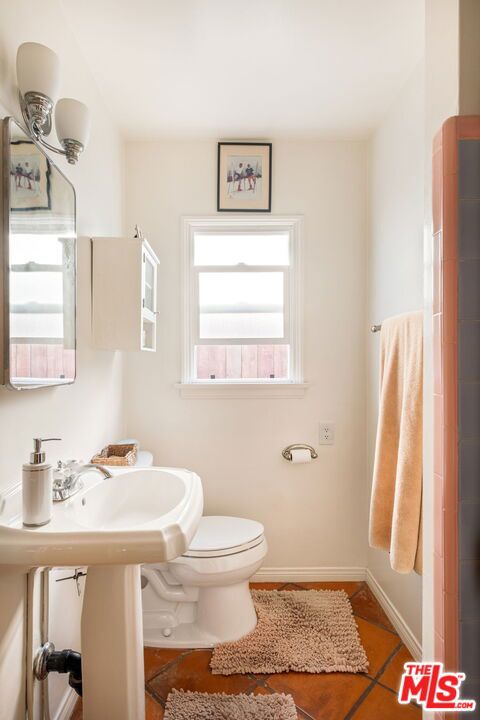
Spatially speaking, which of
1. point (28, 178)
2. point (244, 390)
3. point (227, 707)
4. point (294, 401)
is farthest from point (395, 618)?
point (28, 178)

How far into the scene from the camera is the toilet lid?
1.65m

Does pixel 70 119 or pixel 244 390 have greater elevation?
pixel 70 119

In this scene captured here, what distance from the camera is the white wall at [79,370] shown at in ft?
3.37

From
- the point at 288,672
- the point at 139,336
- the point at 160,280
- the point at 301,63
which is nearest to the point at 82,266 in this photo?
the point at 139,336

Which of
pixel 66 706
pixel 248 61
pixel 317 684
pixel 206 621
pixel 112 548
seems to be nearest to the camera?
pixel 112 548

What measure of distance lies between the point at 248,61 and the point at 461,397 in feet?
5.08

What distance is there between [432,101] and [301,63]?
81 cm

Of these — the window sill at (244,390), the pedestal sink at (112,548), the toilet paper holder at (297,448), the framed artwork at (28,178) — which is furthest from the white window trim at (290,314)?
the framed artwork at (28,178)

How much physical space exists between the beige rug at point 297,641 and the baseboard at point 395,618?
6.6 inches

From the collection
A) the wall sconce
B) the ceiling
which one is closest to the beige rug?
the wall sconce

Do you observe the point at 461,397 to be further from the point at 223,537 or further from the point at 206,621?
the point at 206,621

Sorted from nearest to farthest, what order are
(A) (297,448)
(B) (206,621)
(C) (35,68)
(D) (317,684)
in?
(C) (35,68) < (D) (317,684) < (B) (206,621) < (A) (297,448)

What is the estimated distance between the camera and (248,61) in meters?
1.60

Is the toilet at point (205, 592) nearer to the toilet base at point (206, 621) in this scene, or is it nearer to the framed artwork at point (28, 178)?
the toilet base at point (206, 621)
